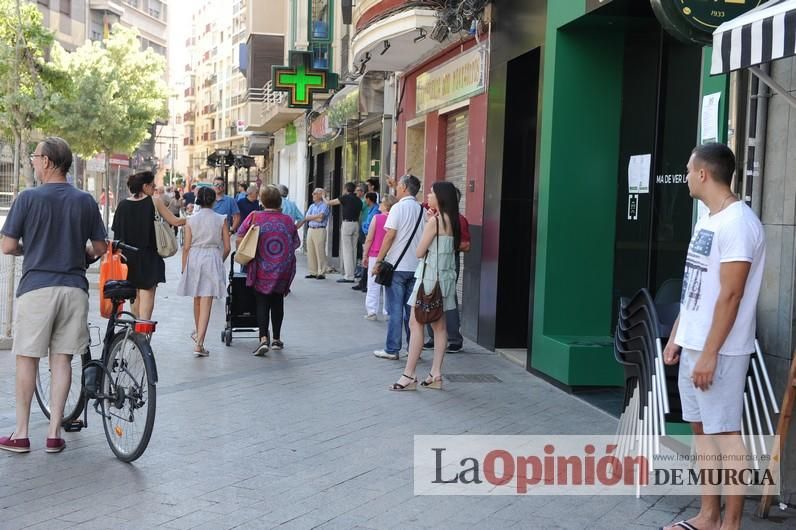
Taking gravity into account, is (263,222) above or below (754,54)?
below

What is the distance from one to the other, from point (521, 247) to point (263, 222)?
2875mm

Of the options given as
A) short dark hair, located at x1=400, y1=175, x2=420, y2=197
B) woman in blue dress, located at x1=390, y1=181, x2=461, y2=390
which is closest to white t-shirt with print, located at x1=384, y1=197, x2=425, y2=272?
short dark hair, located at x1=400, y1=175, x2=420, y2=197

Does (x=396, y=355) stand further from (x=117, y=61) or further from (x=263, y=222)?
(x=117, y=61)

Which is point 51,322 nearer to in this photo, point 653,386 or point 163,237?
point 653,386

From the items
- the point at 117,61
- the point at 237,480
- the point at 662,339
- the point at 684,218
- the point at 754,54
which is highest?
the point at 117,61

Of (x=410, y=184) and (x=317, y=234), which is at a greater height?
(x=410, y=184)

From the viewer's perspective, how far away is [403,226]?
376 inches

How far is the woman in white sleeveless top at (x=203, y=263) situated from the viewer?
10023 mm

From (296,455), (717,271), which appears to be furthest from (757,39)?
(296,455)

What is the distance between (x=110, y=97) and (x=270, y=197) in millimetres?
23503

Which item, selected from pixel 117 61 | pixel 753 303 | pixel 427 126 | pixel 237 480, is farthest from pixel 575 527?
pixel 117 61

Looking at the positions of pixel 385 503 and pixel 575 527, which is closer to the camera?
pixel 575 527

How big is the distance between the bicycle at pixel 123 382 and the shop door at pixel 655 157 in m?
4.02

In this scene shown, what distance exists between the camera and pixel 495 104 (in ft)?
35.9
